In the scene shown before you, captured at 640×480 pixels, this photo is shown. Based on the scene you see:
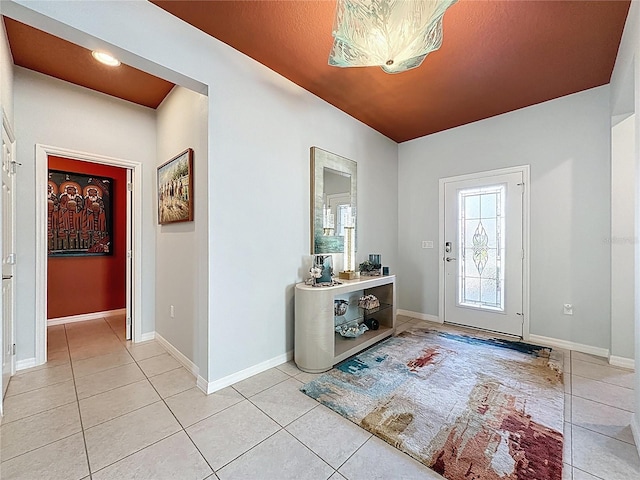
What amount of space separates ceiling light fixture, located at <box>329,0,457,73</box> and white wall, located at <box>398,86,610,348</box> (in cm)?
247

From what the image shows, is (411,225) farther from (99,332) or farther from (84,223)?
(84,223)

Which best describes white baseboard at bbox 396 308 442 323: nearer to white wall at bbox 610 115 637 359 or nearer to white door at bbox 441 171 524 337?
white door at bbox 441 171 524 337

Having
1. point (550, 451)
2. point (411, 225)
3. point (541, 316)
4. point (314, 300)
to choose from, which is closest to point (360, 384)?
point (314, 300)

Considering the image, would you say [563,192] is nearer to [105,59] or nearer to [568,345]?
[568,345]

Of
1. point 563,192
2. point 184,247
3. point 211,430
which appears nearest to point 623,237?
point 563,192

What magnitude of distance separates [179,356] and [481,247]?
12.5ft

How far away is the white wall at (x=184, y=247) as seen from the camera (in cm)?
222

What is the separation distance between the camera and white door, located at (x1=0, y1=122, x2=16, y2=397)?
6.97 feet

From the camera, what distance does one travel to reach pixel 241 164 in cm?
235

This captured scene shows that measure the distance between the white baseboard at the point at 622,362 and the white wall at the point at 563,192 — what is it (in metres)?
0.22

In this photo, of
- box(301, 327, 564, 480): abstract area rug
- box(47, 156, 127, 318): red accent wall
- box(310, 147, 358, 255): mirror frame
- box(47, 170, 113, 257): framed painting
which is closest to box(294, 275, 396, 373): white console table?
box(301, 327, 564, 480): abstract area rug

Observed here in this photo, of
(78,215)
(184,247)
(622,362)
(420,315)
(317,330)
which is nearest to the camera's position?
(317,330)

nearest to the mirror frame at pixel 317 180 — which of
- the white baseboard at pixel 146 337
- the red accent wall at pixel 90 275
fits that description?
the white baseboard at pixel 146 337

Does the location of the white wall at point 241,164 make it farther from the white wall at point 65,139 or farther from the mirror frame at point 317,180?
the white wall at point 65,139
